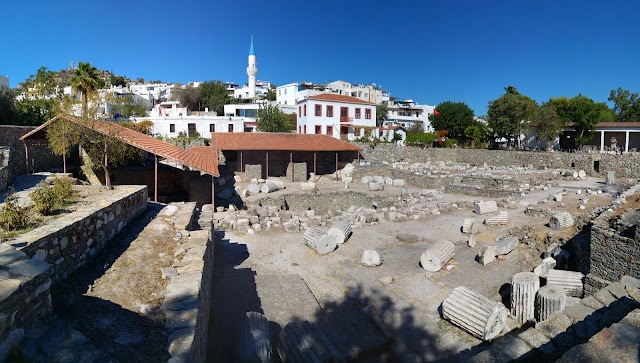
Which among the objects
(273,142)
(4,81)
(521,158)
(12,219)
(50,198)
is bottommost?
(12,219)

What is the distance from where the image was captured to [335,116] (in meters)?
43.9

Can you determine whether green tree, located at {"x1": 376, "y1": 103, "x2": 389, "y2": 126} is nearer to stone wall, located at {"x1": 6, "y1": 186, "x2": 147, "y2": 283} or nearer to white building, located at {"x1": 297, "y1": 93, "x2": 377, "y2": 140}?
white building, located at {"x1": 297, "y1": 93, "x2": 377, "y2": 140}

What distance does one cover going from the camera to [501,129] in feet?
130

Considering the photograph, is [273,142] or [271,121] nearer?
[273,142]

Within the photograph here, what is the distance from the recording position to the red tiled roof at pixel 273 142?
2758cm

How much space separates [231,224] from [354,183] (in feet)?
48.0

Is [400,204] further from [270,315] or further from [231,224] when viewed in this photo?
[270,315]

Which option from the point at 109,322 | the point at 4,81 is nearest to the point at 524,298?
the point at 109,322

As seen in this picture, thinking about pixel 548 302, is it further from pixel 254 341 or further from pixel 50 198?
pixel 50 198

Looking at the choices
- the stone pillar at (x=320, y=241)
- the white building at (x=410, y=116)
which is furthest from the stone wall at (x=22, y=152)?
the white building at (x=410, y=116)

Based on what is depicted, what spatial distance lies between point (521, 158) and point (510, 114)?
570 cm

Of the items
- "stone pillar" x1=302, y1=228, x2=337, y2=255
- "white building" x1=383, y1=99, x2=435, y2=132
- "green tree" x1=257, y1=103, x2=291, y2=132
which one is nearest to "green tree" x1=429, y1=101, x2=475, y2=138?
"white building" x1=383, y1=99, x2=435, y2=132

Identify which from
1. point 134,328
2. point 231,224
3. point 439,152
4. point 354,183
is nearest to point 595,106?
point 439,152

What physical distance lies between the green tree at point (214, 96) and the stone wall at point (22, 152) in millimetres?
44597
